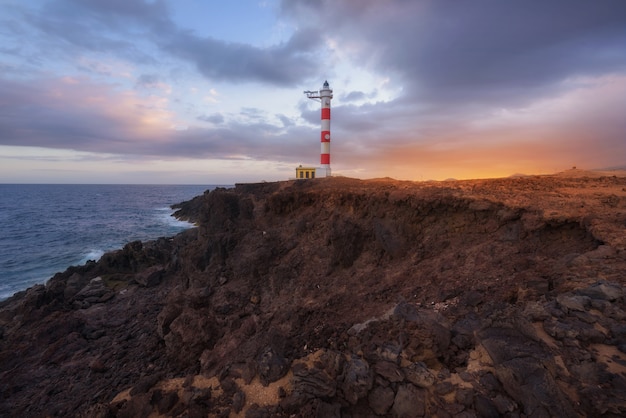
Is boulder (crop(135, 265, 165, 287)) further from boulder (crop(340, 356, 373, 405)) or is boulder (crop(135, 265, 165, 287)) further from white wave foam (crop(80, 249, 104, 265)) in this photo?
boulder (crop(340, 356, 373, 405))

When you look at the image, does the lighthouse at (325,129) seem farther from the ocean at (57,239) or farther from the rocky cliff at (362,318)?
the ocean at (57,239)

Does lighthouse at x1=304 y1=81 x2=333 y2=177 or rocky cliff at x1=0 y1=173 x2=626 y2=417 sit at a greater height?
lighthouse at x1=304 y1=81 x2=333 y2=177

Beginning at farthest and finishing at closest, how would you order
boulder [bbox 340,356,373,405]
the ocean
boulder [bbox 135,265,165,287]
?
the ocean → boulder [bbox 135,265,165,287] → boulder [bbox 340,356,373,405]

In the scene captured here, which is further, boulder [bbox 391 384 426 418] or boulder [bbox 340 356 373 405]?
boulder [bbox 340 356 373 405]

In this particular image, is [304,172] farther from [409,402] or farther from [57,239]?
[57,239]

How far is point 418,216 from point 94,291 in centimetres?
1957

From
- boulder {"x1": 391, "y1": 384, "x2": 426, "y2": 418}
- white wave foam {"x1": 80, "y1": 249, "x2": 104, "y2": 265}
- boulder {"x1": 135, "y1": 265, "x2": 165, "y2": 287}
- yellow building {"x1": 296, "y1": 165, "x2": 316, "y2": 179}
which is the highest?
yellow building {"x1": 296, "y1": 165, "x2": 316, "y2": 179}

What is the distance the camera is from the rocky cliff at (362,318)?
525 cm

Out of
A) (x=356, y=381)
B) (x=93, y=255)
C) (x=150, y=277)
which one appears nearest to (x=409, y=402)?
(x=356, y=381)

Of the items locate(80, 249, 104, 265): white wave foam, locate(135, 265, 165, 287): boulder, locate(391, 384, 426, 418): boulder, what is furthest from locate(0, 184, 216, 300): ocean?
locate(391, 384, 426, 418): boulder

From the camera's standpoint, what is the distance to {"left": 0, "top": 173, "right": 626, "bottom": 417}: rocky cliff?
17.2ft

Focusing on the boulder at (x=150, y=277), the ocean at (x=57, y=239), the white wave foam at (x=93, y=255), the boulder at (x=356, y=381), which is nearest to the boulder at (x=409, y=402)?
the boulder at (x=356, y=381)

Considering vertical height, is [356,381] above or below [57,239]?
A: above

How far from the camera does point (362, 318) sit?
8.77 meters
